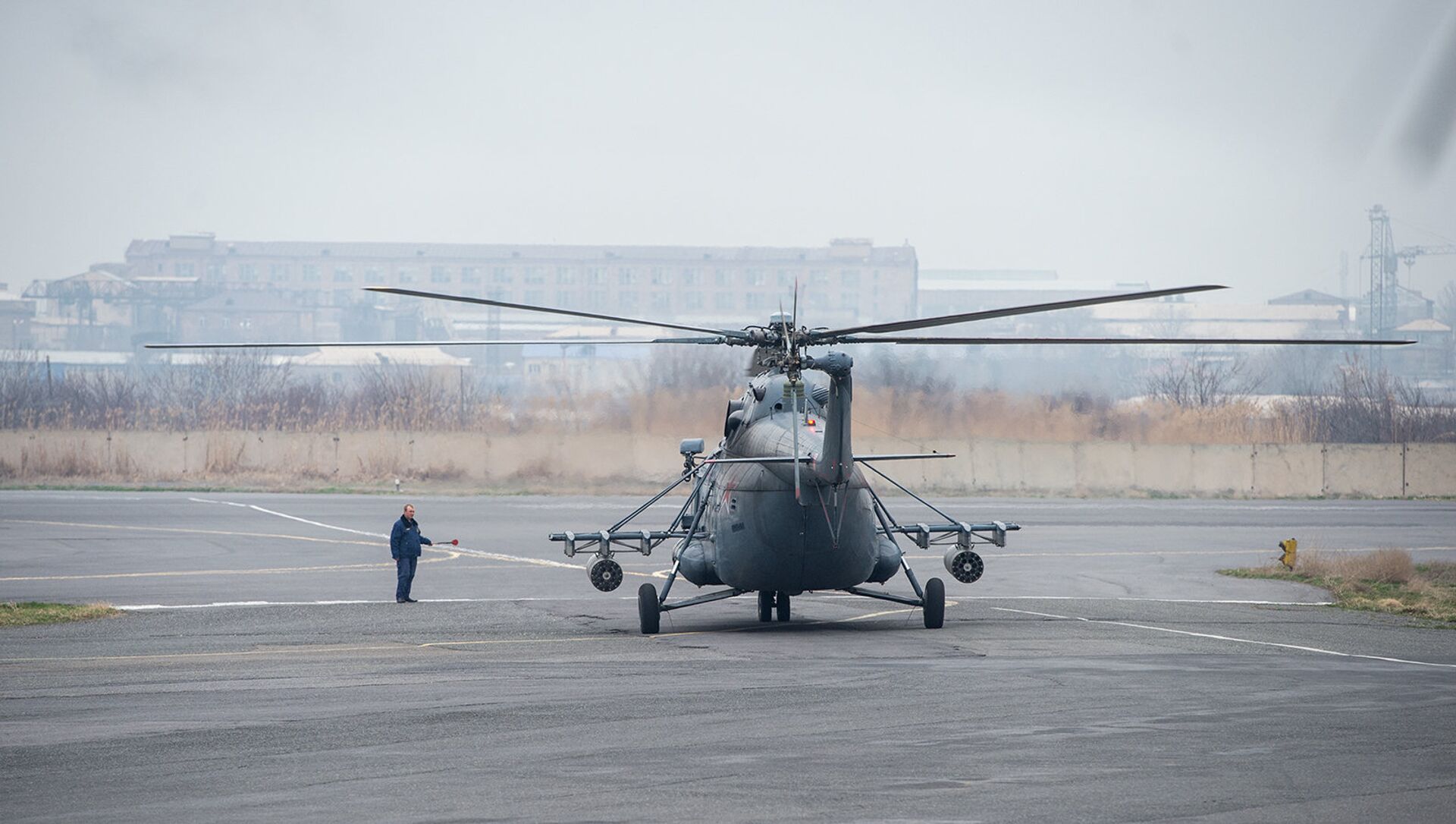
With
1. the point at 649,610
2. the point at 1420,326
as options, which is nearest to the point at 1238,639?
the point at 649,610

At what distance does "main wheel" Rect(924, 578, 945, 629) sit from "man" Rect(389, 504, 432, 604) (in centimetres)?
837

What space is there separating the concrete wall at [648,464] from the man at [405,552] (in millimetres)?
28238

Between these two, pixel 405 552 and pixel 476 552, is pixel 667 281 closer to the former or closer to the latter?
pixel 476 552

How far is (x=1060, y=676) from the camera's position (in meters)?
15.0

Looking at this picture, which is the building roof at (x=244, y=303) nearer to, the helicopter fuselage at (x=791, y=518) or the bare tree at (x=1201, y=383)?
the bare tree at (x=1201, y=383)

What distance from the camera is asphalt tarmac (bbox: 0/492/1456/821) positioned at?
966 centimetres

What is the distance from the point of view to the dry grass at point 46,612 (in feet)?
68.0

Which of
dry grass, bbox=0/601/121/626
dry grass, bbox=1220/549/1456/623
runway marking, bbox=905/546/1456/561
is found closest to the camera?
dry grass, bbox=0/601/121/626

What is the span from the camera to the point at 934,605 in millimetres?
19594

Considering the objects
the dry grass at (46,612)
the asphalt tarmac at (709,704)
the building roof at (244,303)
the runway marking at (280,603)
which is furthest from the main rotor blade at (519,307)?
the building roof at (244,303)

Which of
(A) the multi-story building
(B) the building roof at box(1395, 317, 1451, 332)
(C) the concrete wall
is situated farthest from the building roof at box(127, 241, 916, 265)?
(C) the concrete wall

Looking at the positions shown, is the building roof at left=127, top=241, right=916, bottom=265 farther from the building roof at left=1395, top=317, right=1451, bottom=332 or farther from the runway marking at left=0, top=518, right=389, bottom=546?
the runway marking at left=0, top=518, right=389, bottom=546

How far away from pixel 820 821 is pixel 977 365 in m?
55.7

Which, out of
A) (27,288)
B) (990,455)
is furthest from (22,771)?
(27,288)
